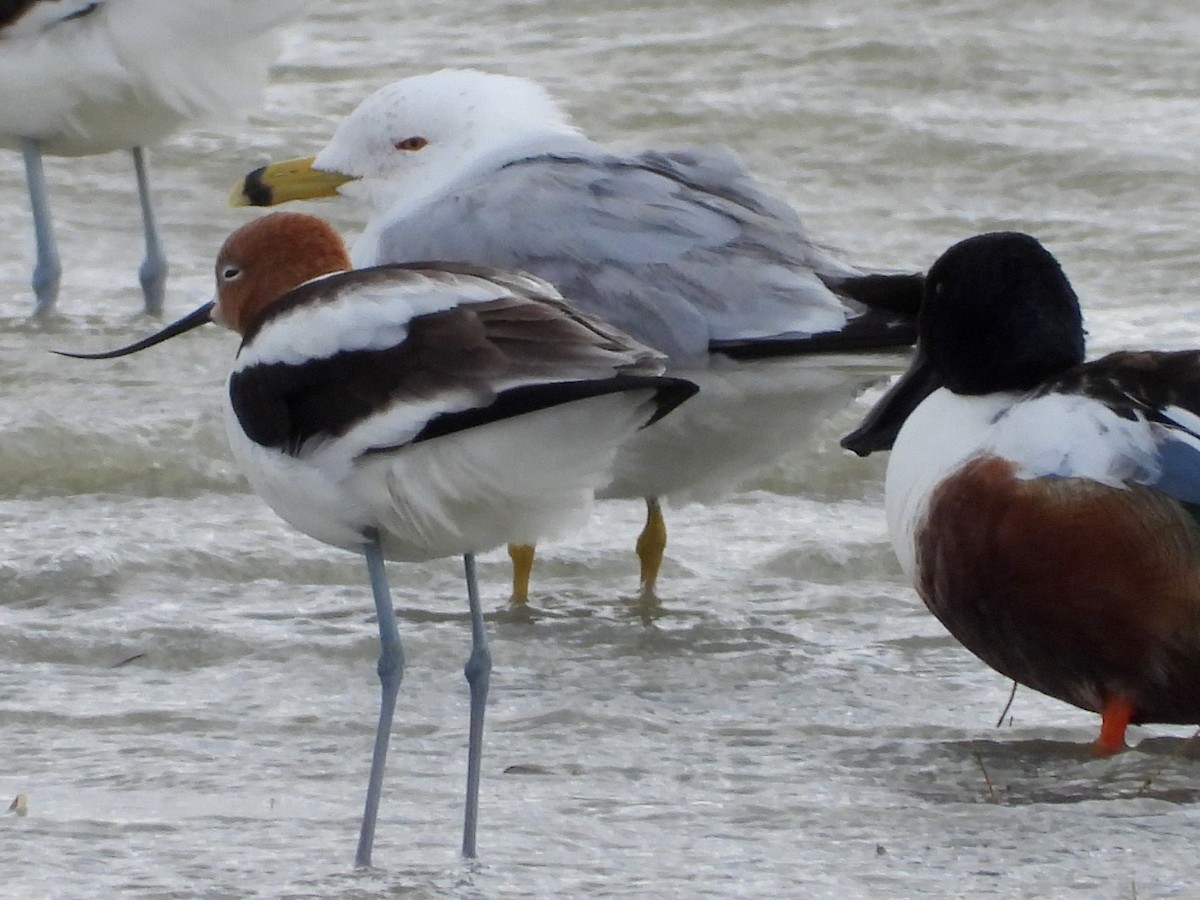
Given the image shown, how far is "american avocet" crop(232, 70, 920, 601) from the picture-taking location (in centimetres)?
574

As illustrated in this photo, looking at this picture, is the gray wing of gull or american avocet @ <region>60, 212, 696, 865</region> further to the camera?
the gray wing of gull

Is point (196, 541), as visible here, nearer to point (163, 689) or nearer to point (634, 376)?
point (163, 689)

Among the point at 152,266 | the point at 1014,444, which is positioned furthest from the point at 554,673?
the point at 152,266

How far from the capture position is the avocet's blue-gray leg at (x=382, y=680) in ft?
13.6

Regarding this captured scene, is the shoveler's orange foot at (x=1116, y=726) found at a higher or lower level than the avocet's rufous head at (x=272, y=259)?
lower


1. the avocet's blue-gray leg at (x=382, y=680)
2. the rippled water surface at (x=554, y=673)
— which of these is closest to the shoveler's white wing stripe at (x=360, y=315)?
the avocet's blue-gray leg at (x=382, y=680)

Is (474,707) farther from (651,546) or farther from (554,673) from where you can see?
(651,546)

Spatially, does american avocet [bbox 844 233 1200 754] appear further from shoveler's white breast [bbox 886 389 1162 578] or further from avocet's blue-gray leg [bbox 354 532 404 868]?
avocet's blue-gray leg [bbox 354 532 404 868]

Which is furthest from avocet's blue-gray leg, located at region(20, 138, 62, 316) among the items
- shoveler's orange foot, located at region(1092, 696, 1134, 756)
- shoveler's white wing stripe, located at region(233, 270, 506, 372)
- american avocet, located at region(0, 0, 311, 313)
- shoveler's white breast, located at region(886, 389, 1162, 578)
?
shoveler's orange foot, located at region(1092, 696, 1134, 756)

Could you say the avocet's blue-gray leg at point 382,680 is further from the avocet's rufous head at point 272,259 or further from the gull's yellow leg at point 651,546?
the gull's yellow leg at point 651,546

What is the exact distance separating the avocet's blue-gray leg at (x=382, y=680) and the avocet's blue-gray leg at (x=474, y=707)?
0.45 feet

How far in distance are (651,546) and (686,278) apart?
759 mm

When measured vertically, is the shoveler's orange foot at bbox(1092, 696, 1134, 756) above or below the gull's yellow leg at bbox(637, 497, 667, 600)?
above

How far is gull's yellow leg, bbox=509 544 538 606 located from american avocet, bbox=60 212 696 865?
1.64 meters
